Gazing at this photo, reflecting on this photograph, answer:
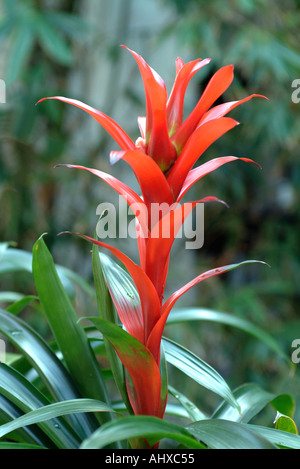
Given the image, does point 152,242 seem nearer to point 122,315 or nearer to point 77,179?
point 122,315

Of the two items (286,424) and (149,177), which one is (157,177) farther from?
(286,424)

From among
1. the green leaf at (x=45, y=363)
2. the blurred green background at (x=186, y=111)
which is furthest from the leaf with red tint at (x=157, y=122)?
the blurred green background at (x=186, y=111)

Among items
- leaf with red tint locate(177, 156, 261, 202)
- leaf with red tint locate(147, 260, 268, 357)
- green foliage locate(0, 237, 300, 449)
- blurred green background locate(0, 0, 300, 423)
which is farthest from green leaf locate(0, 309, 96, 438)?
blurred green background locate(0, 0, 300, 423)

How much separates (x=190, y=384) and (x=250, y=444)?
121cm

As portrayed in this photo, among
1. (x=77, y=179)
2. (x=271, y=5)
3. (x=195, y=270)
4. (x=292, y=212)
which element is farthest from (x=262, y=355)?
(x=271, y=5)

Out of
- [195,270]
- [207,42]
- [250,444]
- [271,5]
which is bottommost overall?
[250,444]

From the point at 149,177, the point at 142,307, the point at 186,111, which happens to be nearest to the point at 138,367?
the point at 142,307

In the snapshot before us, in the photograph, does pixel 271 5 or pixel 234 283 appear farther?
pixel 234 283

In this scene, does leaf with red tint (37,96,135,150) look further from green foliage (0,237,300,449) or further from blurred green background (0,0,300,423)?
blurred green background (0,0,300,423)

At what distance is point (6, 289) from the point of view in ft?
5.35

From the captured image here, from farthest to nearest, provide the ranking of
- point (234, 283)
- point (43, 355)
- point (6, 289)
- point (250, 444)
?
point (234, 283)
point (6, 289)
point (43, 355)
point (250, 444)

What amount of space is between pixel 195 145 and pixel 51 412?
0.74ft

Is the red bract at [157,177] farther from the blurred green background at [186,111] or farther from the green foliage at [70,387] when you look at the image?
the blurred green background at [186,111]

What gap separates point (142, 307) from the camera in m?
0.42
